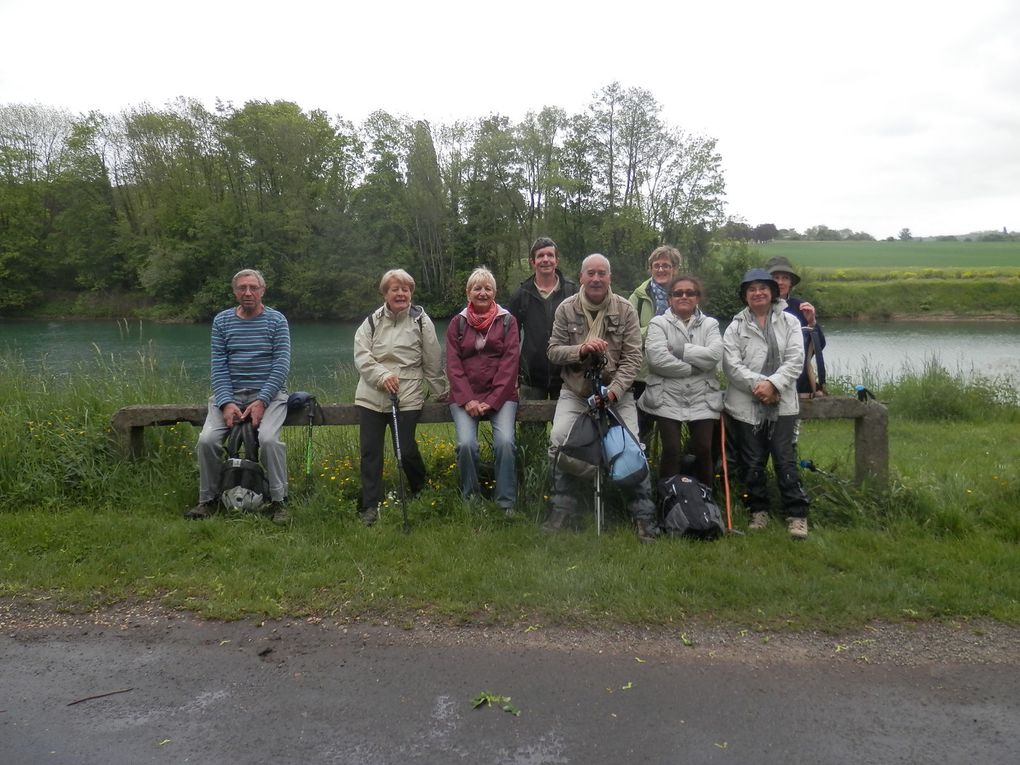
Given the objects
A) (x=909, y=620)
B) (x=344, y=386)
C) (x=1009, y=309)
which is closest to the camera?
(x=909, y=620)

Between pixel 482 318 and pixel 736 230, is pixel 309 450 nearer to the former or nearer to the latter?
pixel 482 318

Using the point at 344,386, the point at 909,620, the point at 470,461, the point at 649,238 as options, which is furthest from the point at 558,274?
the point at 649,238

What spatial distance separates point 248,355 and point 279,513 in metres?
1.21

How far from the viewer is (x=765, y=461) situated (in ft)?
16.3

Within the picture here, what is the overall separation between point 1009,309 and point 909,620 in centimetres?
4634

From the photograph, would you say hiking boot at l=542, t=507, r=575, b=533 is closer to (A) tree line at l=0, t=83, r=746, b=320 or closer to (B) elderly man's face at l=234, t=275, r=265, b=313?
(B) elderly man's face at l=234, t=275, r=265, b=313

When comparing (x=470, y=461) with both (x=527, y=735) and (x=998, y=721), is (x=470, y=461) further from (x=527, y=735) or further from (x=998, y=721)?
(x=998, y=721)

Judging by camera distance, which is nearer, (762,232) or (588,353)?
(588,353)

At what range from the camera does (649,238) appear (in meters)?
42.8

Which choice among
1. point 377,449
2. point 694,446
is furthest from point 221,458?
point 694,446

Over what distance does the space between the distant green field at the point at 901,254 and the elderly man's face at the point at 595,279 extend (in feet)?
156

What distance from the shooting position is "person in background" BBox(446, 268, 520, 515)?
16.4ft

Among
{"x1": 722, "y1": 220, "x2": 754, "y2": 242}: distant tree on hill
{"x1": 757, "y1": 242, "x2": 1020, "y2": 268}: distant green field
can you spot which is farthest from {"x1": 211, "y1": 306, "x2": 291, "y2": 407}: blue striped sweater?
{"x1": 757, "y1": 242, "x2": 1020, "y2": 268}: distant green field

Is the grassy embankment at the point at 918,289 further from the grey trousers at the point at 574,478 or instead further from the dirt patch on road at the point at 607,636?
the dirt patch on road at the point at 607,636
